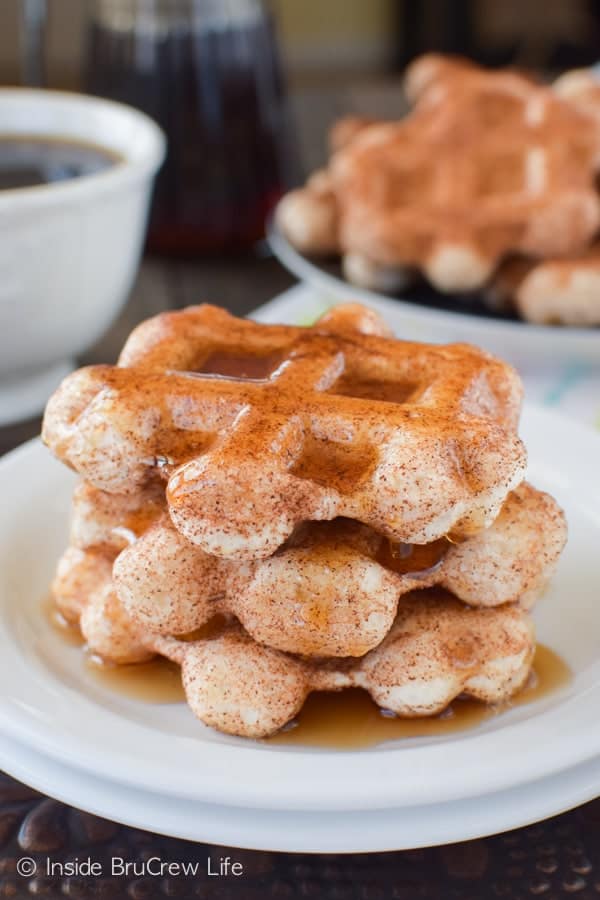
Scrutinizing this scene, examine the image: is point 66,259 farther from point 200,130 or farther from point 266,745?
point 266,745

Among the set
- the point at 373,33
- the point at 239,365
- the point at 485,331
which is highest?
the point at 239,365

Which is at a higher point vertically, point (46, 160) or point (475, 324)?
point (46, 160)

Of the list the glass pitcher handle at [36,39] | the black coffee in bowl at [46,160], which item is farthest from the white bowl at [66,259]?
the glass pitcher handle at [36,39]

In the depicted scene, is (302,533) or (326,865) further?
(302,533)

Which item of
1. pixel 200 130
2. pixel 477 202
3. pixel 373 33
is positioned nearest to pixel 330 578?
pixel 477 202

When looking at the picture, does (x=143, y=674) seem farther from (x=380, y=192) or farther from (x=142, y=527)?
(x=380, y=192)

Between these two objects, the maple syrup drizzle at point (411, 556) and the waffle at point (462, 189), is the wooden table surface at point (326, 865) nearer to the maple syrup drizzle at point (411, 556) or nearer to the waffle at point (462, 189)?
the maple syrup drizzle at point (411, 556)
